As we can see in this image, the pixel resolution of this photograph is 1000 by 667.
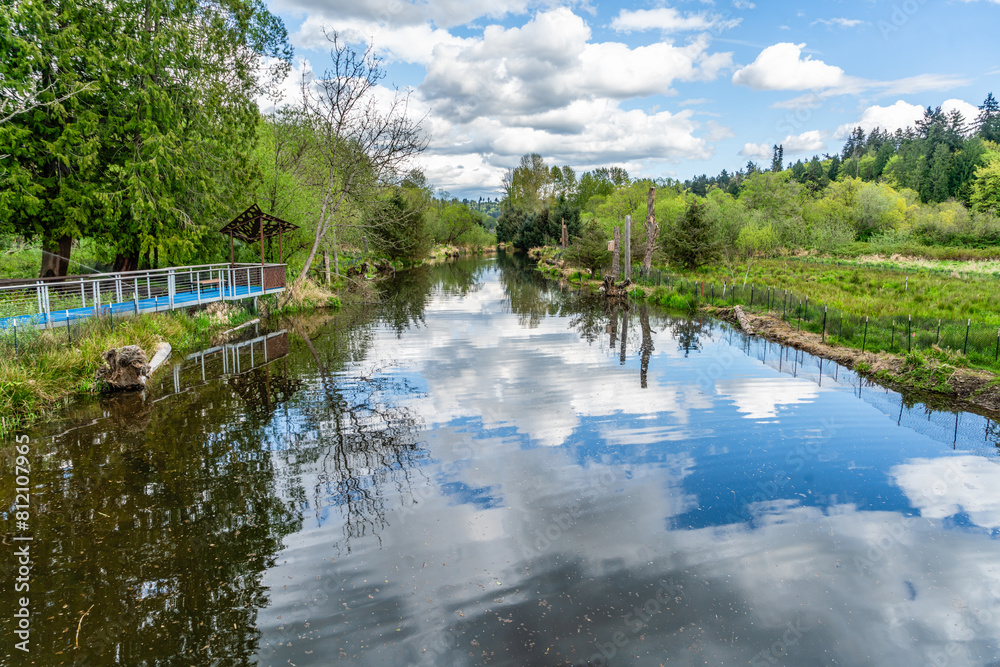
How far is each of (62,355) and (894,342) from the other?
2064 cm

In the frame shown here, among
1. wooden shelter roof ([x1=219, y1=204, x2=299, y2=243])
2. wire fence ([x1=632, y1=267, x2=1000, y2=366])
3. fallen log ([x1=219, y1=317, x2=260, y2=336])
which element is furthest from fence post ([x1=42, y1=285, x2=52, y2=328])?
wire fence ([x1=632, y1=267, x2=1000, y2=366])

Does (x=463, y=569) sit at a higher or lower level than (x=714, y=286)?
lower

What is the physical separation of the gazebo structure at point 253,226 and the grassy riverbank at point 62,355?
251 inches

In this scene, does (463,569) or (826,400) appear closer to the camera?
(463,569)

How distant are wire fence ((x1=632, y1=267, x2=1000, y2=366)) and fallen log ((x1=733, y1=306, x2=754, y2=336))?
530mm

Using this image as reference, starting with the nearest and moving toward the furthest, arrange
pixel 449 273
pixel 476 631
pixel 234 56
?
pixel 476 631, pixel 234 56, pixel 449 273

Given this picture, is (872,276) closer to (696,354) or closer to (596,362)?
(696,354)

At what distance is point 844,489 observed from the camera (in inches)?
315

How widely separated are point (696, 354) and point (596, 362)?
341 cm

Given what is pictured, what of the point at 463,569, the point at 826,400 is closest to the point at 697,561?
the point at 463,569

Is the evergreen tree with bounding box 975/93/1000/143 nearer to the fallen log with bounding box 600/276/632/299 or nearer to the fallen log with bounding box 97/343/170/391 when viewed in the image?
the fallen log with bounding box 600/276/632/299

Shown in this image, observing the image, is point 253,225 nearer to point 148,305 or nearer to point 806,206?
point 148,305

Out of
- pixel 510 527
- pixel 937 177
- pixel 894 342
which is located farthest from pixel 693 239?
pixel 937 177

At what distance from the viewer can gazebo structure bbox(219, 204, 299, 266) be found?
73.6ft
